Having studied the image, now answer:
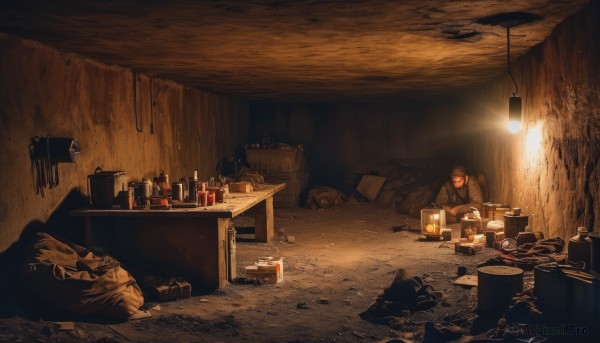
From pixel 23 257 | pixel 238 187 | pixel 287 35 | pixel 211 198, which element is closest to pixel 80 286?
pixel 23 257

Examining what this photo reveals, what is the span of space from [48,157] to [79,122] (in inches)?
36.6

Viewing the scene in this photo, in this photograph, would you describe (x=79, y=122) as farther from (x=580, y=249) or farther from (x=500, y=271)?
(x=580, y=249)

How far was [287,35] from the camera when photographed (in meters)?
6.46

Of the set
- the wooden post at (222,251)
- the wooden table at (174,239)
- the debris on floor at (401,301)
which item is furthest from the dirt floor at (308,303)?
the wooden table at (174,239)

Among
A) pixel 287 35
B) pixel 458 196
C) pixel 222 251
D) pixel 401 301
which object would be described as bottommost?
pixel 401 301

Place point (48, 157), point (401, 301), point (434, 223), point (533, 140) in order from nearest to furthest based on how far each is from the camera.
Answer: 1. point (401, 301)
2. point (48, 157)
3. point (533, 140)
4. point (434, 223)

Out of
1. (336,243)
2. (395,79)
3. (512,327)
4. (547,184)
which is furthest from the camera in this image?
(395,79)

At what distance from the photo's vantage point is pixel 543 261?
668 centimetres

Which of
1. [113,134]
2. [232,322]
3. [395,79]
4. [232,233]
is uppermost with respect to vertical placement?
[395,79]

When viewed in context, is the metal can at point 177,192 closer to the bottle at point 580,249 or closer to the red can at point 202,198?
the red can at point 202,198

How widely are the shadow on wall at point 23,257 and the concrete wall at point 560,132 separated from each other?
574 centimetres

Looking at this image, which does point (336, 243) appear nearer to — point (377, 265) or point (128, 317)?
point (377, 265)

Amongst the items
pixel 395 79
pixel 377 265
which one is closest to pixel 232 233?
pixel 377 265

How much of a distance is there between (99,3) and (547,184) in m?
5.94
